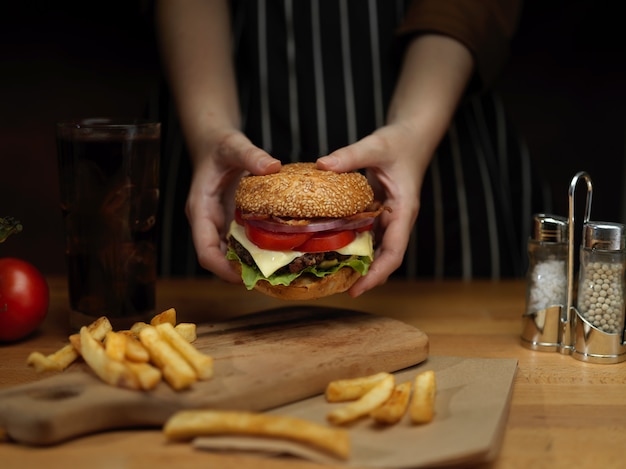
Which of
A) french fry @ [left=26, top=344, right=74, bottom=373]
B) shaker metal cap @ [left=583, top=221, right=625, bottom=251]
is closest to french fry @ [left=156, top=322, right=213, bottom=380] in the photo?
french fry @ [left=26, top=344, right=74, bottom=373]

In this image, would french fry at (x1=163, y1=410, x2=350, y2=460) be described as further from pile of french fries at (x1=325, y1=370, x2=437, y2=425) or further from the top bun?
the top bun

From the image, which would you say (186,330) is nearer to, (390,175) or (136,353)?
(136,353)

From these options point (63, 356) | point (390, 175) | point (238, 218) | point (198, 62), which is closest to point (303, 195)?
point (238, 218)

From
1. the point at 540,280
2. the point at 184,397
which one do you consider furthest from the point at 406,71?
the point at 184,397

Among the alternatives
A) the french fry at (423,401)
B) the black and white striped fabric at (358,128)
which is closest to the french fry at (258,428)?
the french fry at (423,401)

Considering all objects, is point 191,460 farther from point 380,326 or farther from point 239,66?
point 239,66
